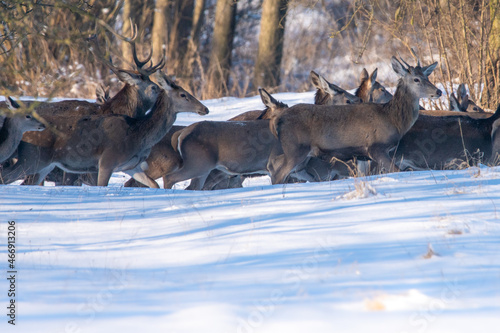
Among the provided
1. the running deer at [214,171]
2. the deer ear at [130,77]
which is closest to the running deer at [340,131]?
the running deer at [214,171]

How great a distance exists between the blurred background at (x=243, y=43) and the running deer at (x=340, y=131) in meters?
1.88

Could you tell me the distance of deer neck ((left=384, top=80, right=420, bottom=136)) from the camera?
10641 mm

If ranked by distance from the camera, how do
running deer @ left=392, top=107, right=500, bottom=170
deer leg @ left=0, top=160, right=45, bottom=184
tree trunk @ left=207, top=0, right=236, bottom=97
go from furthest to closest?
tree trunk @ left=207, top=0, right=236, bottom=97
running deer @ left=392, top=107, right=500, bottom=170
deer leg @ left=0, top=160, right=45, bottom=184

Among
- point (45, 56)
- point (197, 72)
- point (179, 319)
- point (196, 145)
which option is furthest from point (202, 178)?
point (197, 72)

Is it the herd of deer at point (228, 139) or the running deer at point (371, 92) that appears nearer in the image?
the herd of deer at point (228, 139)

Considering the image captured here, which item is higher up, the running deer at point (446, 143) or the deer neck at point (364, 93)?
the running deer at point (446, 143)

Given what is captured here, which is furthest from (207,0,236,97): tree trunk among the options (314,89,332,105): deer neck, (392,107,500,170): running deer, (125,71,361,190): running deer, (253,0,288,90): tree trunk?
(392,107,500,170): running deer

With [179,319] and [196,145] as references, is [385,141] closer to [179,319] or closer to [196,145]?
[196,145]

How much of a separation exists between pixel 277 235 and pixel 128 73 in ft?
21.6

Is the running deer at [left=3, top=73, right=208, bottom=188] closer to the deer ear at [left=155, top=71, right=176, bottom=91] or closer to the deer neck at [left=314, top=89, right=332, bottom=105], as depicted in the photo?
the deer ear at [left=155, top=71, right=176, bottom=91]

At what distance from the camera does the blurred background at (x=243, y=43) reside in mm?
8305

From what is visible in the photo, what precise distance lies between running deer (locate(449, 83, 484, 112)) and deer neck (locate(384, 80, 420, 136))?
110 inches

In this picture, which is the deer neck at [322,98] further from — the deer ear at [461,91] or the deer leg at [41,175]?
the deer leg at [41,175]

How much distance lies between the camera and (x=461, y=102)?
44.1 ft
